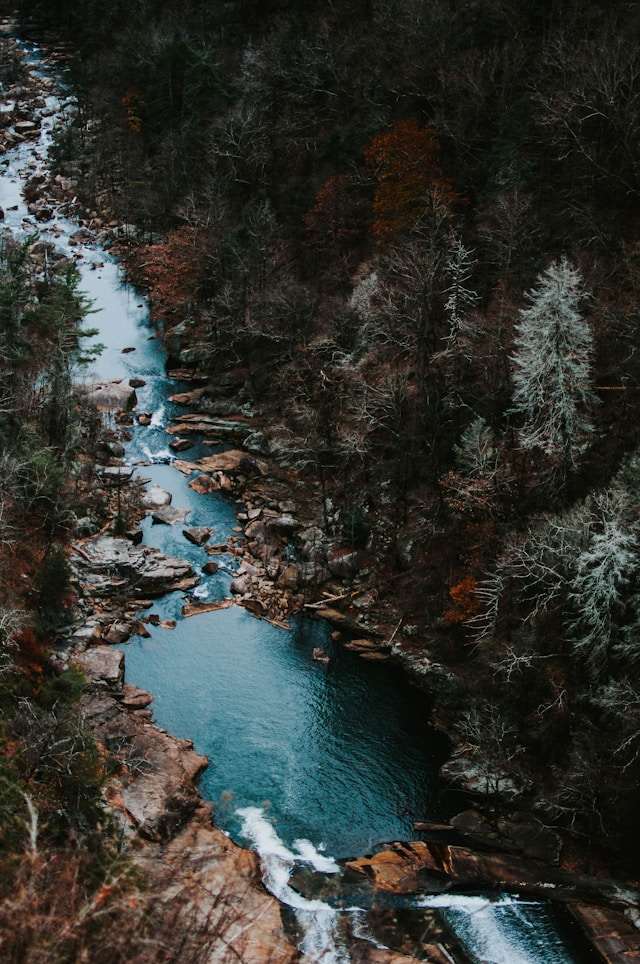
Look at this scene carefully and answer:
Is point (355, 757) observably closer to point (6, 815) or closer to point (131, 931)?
point (6, 815)

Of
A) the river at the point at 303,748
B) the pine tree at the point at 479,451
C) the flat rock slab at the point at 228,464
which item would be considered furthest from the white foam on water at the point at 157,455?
the pine tree at the point at 479,451

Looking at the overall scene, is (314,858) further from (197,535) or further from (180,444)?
(180,444)

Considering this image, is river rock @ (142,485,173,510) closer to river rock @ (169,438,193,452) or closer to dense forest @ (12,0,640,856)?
river rock @ (169,438,193,452)

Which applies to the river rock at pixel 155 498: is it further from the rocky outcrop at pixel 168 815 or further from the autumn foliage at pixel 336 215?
the autumn foliage at pixel 336 215

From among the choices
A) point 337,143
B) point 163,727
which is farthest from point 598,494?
point 337,143

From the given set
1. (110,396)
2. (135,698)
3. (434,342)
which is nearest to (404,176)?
(434,342)
